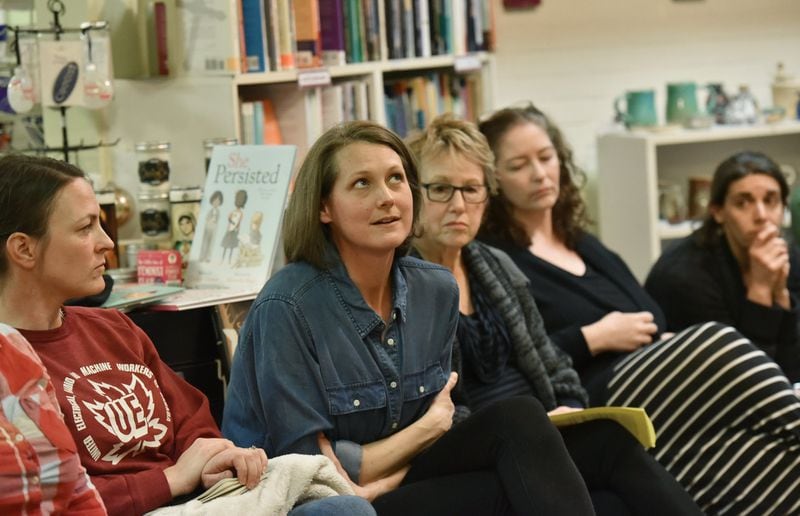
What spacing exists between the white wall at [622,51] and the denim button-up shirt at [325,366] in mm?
2295

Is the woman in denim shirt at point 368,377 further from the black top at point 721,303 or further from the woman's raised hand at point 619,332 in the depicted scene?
the black top at point 721,303

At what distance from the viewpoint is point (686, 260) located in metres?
3.15

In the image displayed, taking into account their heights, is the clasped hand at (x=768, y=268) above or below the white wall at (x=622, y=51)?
below

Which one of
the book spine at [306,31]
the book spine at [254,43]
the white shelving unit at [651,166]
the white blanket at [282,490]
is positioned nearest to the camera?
the white blanket at [282,490]

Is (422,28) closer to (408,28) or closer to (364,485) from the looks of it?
(408,28)

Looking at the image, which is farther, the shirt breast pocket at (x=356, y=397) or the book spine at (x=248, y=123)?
the book spine at (x=248, y=123)

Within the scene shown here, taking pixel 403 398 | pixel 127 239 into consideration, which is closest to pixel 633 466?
pixel 403 398

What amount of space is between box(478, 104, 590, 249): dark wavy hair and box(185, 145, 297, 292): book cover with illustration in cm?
59

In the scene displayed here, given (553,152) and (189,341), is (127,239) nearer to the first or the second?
(189,341)

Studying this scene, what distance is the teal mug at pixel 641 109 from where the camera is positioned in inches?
164

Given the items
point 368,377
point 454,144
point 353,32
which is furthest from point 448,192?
point 353,32

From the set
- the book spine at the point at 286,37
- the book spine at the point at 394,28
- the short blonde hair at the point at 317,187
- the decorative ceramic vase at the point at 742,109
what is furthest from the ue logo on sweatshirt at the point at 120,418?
the decorative ceramic vase at the point at 742,109

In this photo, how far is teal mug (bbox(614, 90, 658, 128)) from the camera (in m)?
4.18

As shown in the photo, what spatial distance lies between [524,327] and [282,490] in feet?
3.05
